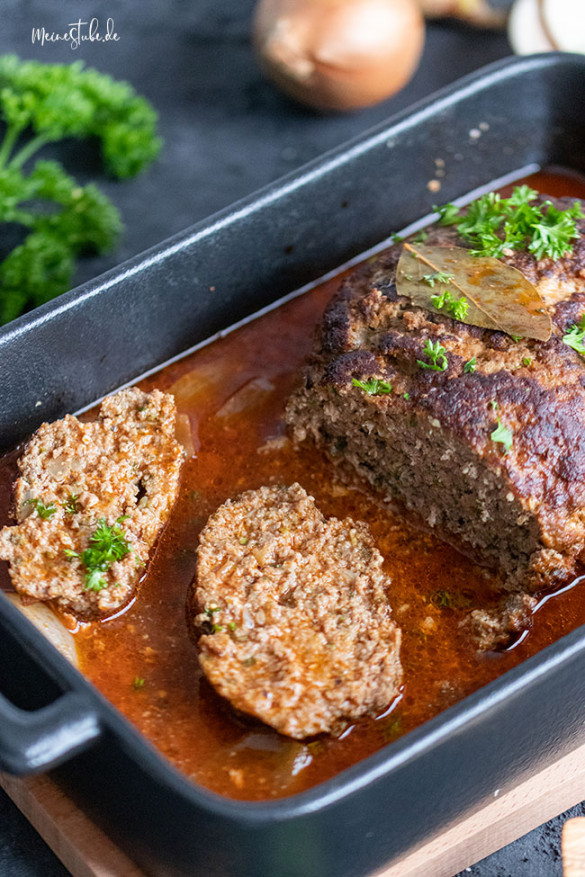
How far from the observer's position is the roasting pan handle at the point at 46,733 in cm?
319

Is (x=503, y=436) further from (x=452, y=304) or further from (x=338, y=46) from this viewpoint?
(x=338, y=46)

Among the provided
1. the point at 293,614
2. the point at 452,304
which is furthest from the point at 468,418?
the point at 293,614

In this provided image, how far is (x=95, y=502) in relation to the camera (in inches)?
177

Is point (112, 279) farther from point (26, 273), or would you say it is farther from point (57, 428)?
point (26, 273)

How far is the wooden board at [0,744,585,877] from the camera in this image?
13.2ft

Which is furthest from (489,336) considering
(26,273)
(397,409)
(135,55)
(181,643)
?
(135,55)

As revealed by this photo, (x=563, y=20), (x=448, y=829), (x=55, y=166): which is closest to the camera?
(x=448, y=829)

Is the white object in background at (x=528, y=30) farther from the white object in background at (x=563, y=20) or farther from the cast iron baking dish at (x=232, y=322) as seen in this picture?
the cast iron baking dish at (x=232, y=322)

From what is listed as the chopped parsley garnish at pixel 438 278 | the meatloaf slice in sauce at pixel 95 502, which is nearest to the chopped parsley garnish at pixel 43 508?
the meatloaf slice in sauce at pixel 95 502

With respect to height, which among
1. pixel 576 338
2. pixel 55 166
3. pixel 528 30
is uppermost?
pixel 55 166

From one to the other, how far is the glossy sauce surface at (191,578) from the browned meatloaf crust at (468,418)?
6.3 inches

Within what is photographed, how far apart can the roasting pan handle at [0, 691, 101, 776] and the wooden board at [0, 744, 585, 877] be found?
869 mm

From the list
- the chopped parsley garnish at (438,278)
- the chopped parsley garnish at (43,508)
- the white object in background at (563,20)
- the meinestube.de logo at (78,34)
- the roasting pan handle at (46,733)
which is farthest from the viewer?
the meinestube.de logo at (78,34)

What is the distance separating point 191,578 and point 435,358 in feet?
4.60
